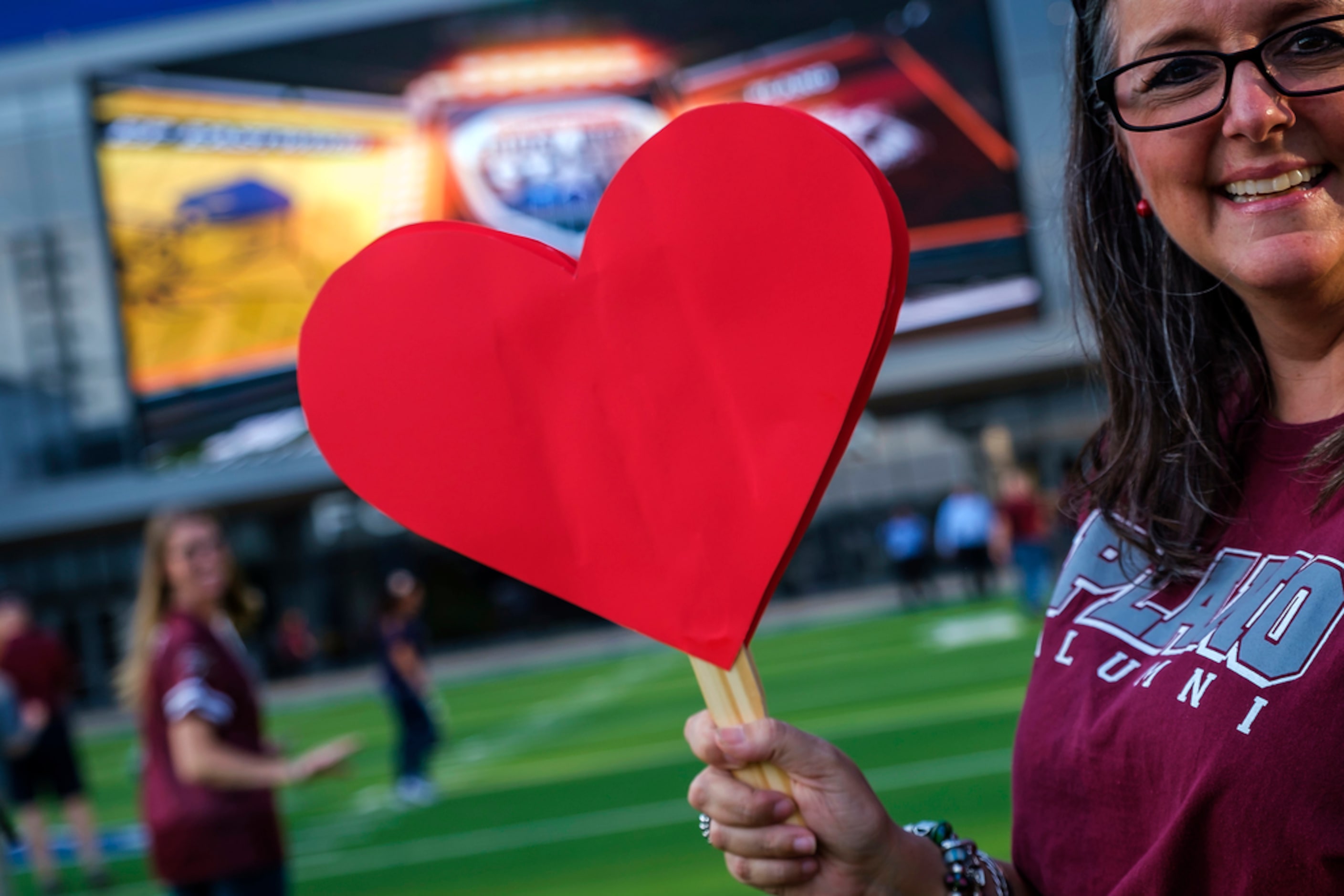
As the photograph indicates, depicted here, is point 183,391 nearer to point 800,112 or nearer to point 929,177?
point 929,177

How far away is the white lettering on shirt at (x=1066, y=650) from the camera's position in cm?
141

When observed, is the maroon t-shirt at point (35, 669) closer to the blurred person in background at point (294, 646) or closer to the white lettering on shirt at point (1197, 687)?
the white lettering on shirt at point (1197, 687)

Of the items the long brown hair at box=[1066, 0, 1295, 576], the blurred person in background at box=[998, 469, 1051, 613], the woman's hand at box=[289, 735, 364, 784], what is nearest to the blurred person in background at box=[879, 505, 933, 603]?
the blurred person in background at box=[998, 469, 1051, 613]

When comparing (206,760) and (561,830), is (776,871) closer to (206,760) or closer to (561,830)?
(206,760)

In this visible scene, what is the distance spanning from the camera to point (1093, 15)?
1374 millimetres

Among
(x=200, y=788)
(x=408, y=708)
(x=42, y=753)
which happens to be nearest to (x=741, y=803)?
(x=200, y=788)

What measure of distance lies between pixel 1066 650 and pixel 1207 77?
0.62 meters

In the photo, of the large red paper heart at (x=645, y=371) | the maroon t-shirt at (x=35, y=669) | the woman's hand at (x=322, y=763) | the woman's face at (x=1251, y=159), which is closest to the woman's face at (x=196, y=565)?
the woman's hand at (x=322, y=763)

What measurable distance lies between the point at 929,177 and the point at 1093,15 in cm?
2527

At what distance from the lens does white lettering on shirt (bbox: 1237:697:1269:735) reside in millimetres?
1089

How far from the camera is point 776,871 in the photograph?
1.26 meters

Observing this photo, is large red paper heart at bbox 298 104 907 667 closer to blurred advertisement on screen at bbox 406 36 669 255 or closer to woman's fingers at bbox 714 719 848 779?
woman's fingers at bbox 714 719 848 779

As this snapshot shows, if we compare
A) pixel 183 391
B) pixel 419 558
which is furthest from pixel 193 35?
pixel 419 558

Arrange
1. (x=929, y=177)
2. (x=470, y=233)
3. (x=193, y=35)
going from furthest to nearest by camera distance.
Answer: (x=193, y=35), (x=929, y=177), (x=470, y=233)
